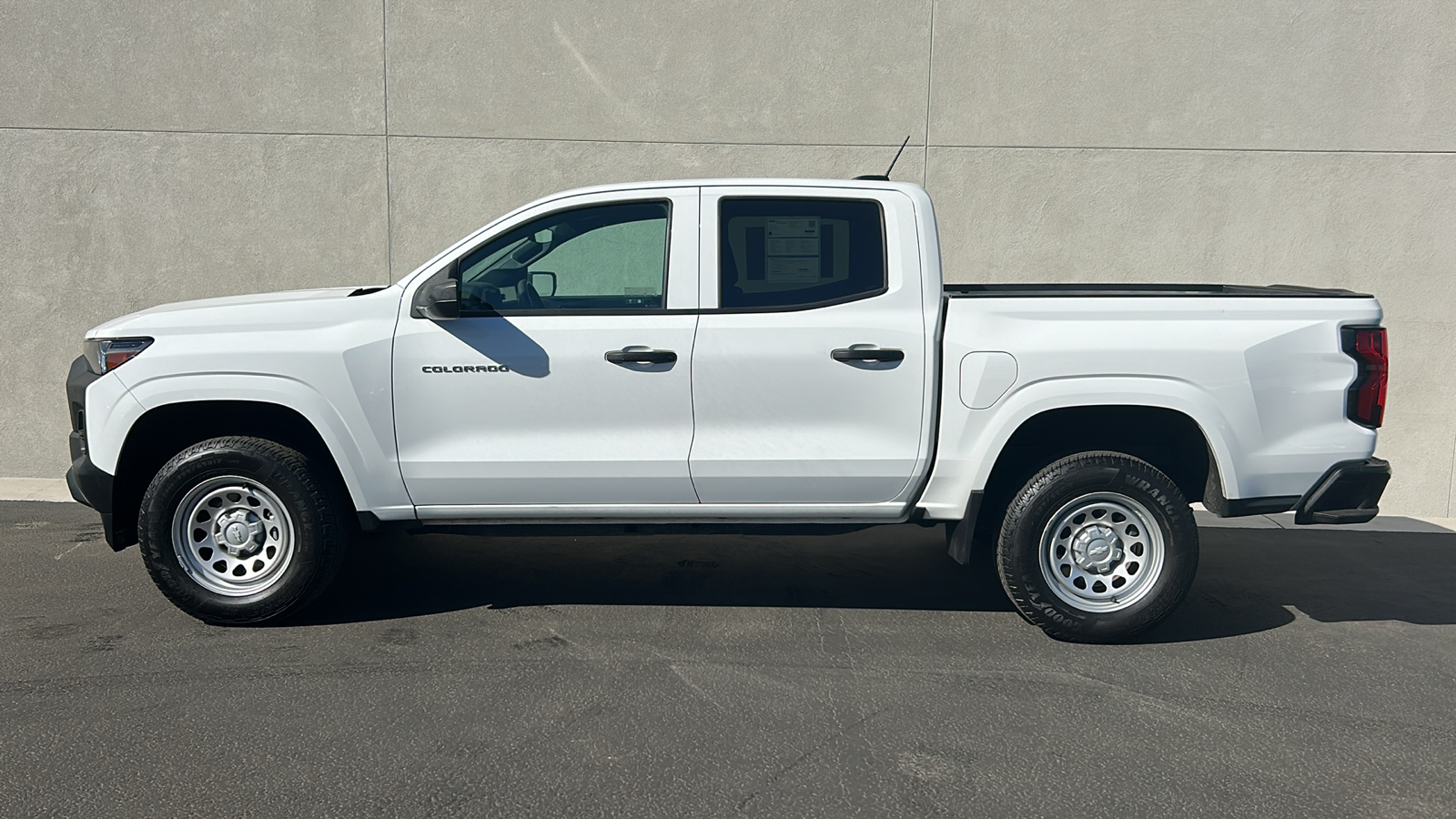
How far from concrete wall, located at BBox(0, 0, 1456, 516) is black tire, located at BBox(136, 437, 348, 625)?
12.1 feet

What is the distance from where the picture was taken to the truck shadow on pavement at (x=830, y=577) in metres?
5.34

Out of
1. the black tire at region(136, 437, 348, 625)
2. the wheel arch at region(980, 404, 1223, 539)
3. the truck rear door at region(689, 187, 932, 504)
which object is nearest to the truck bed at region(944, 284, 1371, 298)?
the truck rear door at region(689, 187, 932, 504)

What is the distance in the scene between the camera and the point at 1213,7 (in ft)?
26.1

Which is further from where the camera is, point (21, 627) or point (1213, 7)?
point (1213, 7)

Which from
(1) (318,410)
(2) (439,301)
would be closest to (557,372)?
Answer: (2) (439,301)

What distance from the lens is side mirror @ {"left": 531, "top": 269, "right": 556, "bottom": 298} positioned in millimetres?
4855

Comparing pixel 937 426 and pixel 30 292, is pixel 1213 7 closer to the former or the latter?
pixel 937 426

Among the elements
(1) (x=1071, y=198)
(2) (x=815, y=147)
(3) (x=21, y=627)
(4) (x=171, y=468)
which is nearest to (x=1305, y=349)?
(1) (x=1071, y=198)

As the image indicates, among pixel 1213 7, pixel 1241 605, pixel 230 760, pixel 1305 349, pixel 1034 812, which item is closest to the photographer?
pixel 1034 812

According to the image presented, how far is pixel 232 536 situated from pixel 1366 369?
197 inches

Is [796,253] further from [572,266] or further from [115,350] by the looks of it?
[115,350]

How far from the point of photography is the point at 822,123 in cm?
803

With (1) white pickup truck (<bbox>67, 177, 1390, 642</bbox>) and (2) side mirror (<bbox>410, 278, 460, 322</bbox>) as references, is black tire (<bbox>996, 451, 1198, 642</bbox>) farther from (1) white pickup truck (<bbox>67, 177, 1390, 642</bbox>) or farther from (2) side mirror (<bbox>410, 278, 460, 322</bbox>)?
(2) side mirror (<bbox>410, 278, 460, 322</bbox>)

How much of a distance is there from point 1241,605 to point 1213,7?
4718 millimetres
